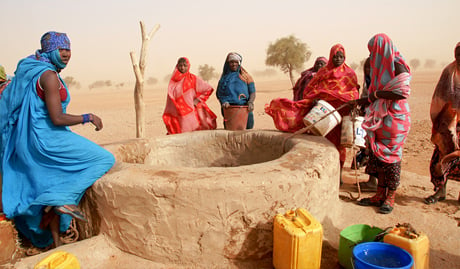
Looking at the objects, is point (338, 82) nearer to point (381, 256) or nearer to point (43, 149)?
point (381, 256)

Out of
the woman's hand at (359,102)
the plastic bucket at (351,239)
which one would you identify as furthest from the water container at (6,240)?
the woman's hand at (359,102)

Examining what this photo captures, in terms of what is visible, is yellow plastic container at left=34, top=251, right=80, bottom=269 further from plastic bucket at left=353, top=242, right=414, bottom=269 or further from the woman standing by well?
the woman standing by well

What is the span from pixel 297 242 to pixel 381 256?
1.86 ft

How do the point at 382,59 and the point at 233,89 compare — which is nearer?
the point at 382,59

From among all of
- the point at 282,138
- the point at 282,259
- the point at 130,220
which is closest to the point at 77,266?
the point at 130,220

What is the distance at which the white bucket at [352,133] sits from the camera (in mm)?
3658

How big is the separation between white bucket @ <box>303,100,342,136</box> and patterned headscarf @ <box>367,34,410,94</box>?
47 centimetres

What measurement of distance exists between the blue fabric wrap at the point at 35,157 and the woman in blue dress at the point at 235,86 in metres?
2.46

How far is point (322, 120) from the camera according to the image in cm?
376

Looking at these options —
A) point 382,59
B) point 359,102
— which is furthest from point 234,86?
point 382,59

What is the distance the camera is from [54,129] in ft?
9.11

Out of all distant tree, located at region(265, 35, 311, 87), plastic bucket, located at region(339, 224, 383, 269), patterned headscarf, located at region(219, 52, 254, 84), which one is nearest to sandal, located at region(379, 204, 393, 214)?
plastic bucket, located at region(339, 224, 383, 269)

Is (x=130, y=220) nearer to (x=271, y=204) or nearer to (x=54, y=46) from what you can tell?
(x=271, y=204)

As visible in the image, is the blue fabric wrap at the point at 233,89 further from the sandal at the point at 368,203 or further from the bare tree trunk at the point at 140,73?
the sandal at the point at 368,203
